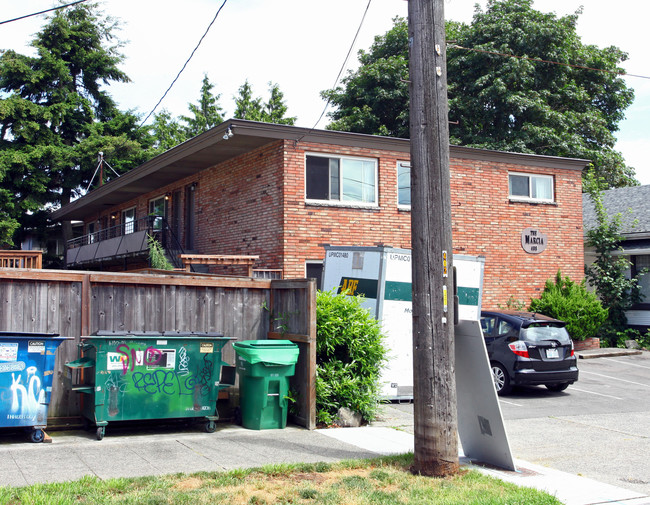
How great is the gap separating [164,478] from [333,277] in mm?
6323

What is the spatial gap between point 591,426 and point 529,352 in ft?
8.39

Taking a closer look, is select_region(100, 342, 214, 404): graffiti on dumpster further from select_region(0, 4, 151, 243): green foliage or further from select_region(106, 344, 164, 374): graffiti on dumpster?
select_region(0, 4, 151, 243): green foliage

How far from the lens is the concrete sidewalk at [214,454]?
611cm

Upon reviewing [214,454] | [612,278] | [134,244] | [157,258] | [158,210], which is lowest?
[214,454]

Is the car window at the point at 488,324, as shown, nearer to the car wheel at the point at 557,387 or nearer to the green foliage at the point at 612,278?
the car wheel at the point at 557,387

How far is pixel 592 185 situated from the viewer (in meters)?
29.9

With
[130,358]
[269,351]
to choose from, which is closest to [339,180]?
[269,351]

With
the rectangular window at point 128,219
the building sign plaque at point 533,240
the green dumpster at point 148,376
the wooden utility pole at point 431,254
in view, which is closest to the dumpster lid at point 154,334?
the green dumpster at point 148,376

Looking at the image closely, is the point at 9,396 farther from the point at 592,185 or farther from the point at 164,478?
the point at 592,185

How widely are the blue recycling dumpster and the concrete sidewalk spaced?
281 millimetres

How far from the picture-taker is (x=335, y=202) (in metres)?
16.2

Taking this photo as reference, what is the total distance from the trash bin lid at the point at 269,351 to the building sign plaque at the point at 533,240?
39.3 feet

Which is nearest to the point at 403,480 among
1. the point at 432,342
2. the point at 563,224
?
the point at 432,342

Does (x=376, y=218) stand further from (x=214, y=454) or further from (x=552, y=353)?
(x=214, y=454)
